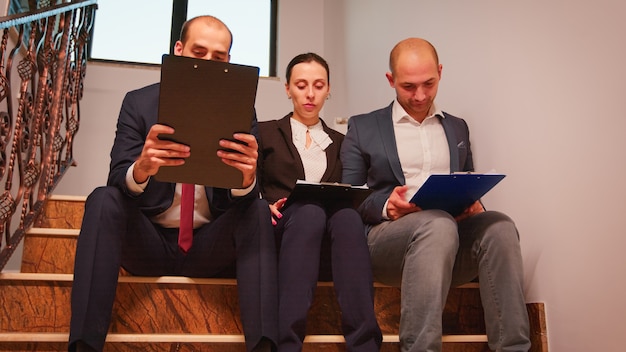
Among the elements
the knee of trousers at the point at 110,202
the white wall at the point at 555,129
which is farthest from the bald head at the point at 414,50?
the knee of trousers at the point at 110,202

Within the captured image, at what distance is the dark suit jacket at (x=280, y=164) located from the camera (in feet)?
6.39

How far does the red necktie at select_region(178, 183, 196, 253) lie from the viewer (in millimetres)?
1527

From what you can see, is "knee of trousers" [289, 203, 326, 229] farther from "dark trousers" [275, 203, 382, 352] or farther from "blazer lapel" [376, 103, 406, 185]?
"blazer lapel" [376, 103, 406, 185]

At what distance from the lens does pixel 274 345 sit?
52.9 inches

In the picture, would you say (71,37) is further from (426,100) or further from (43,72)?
(426,100)

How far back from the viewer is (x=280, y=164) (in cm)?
196

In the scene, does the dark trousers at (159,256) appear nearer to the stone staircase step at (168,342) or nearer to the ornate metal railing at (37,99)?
A: the stone staircase step at (168,342)

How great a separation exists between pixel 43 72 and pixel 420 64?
4.50ft

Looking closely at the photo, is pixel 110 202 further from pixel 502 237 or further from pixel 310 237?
pixel 502 237

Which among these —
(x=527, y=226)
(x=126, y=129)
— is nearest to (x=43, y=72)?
(x=126, y=129)

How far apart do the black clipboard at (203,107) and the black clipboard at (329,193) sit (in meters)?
0.29

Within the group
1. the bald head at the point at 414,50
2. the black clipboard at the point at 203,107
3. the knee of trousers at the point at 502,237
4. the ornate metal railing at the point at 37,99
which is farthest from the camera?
the bald head at the point at 414,50

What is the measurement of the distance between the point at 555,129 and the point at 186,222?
1080 millimetres

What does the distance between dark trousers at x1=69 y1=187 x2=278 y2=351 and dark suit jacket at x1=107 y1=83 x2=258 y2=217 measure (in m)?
0.06
